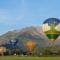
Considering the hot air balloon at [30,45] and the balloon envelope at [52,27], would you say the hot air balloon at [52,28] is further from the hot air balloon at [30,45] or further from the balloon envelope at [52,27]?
the hot air balloon at [30,45]

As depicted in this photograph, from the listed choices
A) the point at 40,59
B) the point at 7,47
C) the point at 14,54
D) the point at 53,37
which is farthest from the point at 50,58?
the point at 7,47

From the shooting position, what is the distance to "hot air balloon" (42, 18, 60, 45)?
21770mm

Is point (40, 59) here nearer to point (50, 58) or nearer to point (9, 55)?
point (50, 58)

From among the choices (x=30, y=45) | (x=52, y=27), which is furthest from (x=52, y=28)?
(x=30, y=45)

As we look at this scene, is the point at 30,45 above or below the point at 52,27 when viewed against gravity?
below

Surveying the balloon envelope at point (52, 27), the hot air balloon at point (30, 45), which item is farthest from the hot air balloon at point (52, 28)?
the hot air balloon at point (30, 45)

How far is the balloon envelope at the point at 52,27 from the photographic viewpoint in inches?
857

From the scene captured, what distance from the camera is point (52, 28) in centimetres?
2192

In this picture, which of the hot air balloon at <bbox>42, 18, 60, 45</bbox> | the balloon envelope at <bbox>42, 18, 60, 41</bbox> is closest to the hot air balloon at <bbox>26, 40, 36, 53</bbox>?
the hot air balloon at <bbox>42, 18, 60, 45</bbox>

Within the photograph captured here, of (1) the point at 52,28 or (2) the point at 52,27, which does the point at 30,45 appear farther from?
(2) the point at 52,27

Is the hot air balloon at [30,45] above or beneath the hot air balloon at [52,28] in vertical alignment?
beneath

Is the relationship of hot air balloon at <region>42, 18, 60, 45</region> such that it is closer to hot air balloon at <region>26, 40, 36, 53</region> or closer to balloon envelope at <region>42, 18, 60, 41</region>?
balloon envelope at <region>42, 18, 60, 41</region>

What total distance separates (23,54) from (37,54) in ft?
4.82

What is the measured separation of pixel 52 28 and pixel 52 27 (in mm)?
183
